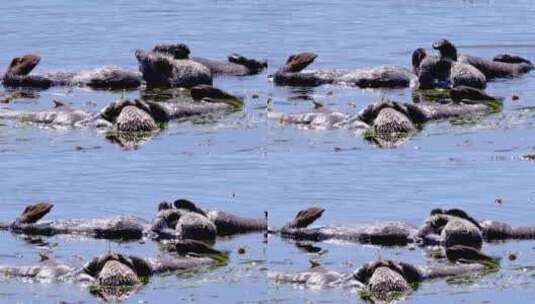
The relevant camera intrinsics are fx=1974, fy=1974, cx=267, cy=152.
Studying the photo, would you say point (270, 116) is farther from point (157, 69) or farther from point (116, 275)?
point (116, 275)

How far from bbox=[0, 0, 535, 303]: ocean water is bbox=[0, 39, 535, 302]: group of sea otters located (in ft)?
0.58

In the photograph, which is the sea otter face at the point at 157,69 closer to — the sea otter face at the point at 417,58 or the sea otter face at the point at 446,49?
the sea otter face at the point at 417,58

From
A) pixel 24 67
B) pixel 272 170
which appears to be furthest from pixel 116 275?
pixel 24 67

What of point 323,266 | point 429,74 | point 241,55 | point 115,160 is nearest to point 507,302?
point 323,266

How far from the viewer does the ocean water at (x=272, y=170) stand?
14.4 metres

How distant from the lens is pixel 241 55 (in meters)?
26.0

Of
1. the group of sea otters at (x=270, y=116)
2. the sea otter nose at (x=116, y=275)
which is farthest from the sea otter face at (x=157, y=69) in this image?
the sea otter nose at (x=116, y=275)

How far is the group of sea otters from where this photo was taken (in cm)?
1438

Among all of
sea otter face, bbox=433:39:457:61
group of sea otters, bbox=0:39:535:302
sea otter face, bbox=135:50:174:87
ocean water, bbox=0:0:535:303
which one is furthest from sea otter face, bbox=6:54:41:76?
sea otter face, bbox=433:39:457:61

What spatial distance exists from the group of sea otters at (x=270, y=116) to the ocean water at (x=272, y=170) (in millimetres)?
176

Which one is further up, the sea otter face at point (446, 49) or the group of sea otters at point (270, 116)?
the sea otter face at point (446, 49)

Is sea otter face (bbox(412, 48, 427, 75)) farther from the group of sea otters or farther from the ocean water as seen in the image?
the ocean water

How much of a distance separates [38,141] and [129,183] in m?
2.29

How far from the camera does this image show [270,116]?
2072 cm
